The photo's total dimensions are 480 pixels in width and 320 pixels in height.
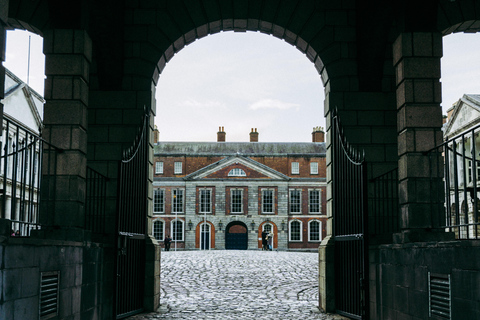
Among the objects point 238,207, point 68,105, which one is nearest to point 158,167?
point 238,207

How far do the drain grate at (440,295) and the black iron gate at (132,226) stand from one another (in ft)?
10.7

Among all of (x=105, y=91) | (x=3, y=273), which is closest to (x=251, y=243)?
(x=105, y=91)

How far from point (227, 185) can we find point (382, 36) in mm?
43552

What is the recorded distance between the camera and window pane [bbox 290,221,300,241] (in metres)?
50.1

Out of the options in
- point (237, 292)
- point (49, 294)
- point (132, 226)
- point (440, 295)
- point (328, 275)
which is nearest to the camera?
point (440, 295)

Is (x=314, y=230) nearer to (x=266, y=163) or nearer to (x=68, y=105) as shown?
(x=266, y=163)

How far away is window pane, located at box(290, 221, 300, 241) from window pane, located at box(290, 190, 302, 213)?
3.75ft

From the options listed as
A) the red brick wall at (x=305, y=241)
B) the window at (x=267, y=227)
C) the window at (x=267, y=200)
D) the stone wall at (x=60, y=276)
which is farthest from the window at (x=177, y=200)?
the stone wall at (x=60, y=276)

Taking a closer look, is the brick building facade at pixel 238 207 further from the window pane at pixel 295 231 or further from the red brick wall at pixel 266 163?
the red brick wall at pixel 266 163

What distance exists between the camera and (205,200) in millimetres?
50344

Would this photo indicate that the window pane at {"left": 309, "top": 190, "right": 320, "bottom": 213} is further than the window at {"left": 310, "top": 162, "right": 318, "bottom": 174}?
No

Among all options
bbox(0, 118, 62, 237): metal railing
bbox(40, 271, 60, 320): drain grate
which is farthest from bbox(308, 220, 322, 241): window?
bbox(40, 271, 60, 320): drain grate

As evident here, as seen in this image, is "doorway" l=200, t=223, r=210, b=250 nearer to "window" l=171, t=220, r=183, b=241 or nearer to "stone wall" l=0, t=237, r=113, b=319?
"window" l=171, t=220, r=183, b=241

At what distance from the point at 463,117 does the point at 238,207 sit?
83.5 ft
